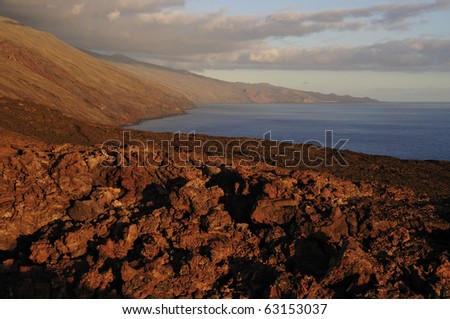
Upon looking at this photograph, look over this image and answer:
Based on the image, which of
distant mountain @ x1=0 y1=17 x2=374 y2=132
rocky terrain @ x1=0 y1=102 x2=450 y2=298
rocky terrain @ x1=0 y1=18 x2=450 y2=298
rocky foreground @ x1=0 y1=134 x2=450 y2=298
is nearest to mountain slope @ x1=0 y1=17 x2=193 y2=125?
distant mountain @ x1=0 y1=17 x2=374 y2=132

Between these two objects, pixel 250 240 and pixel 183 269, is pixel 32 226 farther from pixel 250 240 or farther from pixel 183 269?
pixel 250 240

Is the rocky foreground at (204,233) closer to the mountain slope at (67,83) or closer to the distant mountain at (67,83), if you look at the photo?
the distant mountain at (67,83)

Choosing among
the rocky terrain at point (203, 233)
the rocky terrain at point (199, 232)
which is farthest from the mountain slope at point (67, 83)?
the rocky terrain at point (203, 233)

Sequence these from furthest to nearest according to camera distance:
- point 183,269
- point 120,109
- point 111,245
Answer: point 120,109
point 111,245
point 183,269

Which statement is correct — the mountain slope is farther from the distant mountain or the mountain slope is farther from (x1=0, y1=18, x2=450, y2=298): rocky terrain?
(x1=0, y1=18, x2=450, y2=298): rocky terrain

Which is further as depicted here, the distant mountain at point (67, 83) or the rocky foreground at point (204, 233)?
the distant mountain at point (67, 83)

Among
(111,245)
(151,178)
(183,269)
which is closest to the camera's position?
(183,269)

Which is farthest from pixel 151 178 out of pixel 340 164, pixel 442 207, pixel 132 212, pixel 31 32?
pixel 31 32
